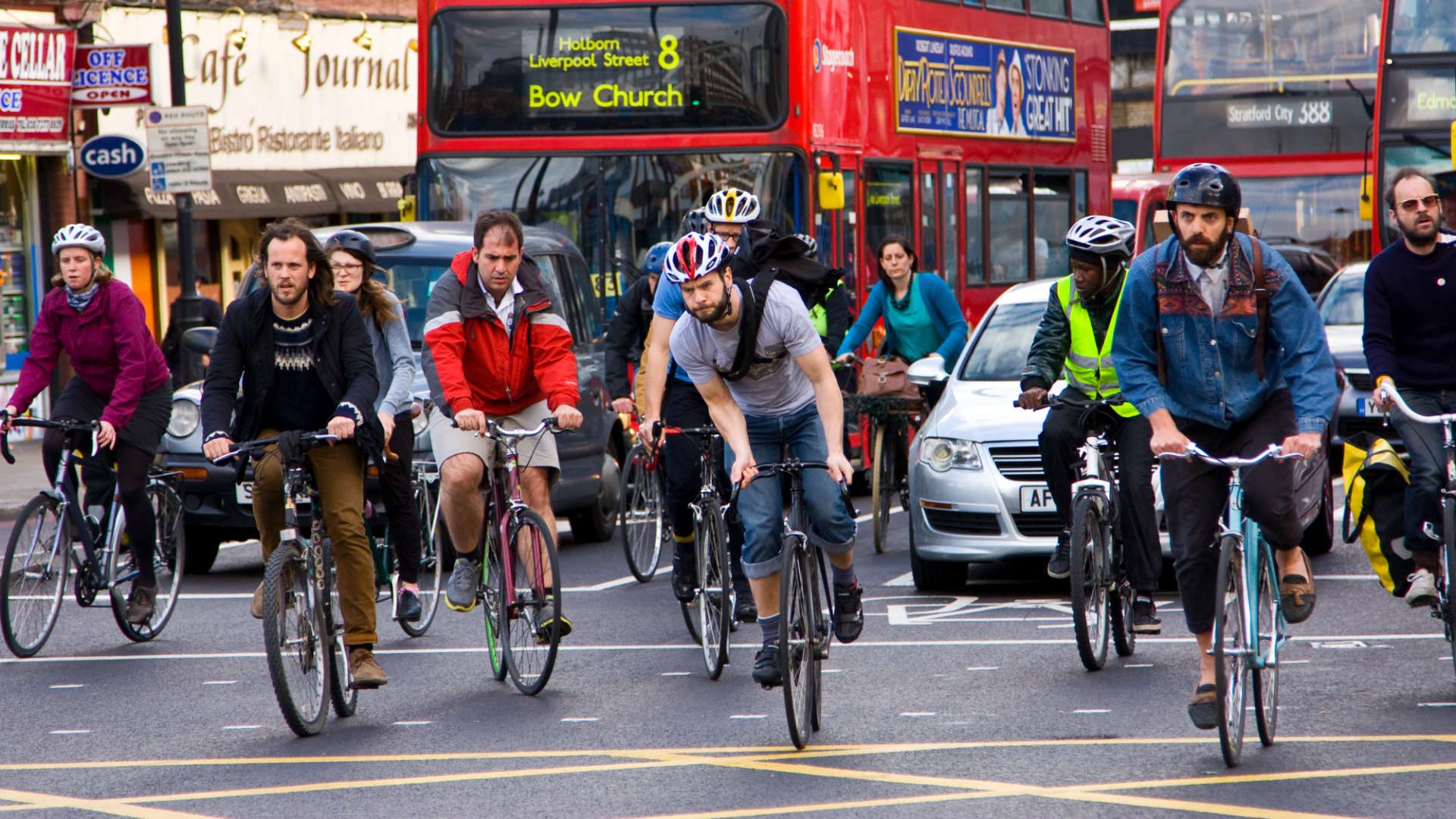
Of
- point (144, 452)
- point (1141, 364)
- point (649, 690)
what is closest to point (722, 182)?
point (144, 452)

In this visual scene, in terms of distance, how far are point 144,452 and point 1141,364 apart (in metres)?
4.89

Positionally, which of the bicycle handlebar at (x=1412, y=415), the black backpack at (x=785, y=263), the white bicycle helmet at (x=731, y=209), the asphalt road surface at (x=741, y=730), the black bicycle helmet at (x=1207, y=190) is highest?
the black bicycle helmet at (x=1207, y=190)

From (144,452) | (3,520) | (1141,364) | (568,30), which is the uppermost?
(568,30)

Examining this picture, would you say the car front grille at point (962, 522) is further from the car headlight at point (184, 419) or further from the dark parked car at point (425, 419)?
the car headlight at point (184, 419)

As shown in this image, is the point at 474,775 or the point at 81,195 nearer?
the point at 474,775

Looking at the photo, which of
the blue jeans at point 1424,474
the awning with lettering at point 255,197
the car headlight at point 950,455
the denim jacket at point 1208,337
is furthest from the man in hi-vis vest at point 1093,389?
the awning with lettering at point 255,197

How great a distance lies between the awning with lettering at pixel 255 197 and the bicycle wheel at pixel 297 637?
688 inches

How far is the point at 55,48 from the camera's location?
23031mm

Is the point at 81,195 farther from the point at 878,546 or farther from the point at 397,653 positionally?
the point at 397,653

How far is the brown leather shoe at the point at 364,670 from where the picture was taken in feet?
25.6

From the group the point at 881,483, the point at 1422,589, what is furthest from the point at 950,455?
the point at 1422,589

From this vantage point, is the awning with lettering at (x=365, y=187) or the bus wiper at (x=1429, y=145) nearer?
the bus wiper at (x=1429, y=145)

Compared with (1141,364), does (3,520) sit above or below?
below

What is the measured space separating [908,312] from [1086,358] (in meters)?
4.11
